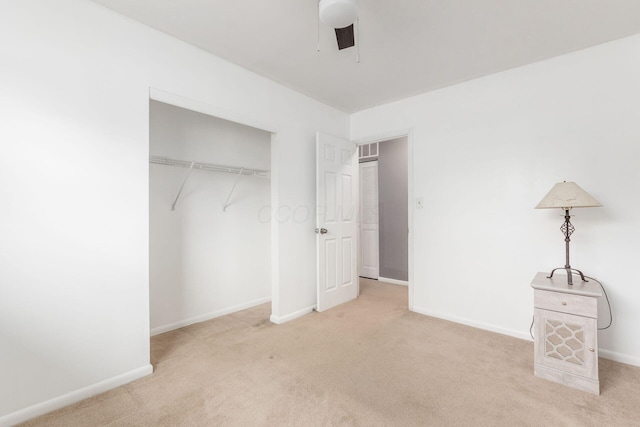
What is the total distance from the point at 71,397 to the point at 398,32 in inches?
133

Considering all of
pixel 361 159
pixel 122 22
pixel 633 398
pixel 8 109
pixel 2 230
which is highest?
pixel 122 22

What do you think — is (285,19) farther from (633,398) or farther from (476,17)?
(633,398)

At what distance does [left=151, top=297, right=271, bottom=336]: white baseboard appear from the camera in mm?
2928

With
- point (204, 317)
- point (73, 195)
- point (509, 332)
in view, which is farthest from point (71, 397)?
point (509, 332)

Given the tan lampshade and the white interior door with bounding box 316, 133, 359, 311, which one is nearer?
the tan lampshade

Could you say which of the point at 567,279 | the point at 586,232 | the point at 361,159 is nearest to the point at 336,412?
the point at 567,279

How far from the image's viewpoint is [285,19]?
7.00ft

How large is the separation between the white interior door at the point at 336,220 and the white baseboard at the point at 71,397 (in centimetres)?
191

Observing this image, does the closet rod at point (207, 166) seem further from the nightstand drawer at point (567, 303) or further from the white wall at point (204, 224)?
the nightstand drawer at point (567, 303)

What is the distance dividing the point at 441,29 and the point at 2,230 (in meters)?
3.15

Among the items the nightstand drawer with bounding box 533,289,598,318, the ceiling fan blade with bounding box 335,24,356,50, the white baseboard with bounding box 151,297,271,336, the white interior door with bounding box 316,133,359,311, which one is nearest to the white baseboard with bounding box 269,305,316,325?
the white interior door with bounding box 316,133,359,311

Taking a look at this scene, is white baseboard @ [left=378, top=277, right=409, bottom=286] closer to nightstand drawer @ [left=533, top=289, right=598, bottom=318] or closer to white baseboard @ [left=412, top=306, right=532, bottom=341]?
white baseboard @ [left=412, top=306, right=532, bottom=341]

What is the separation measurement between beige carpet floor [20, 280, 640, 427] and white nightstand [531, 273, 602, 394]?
0.10m

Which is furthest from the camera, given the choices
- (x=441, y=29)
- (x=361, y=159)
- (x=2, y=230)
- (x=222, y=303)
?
(x=361, y=159)
